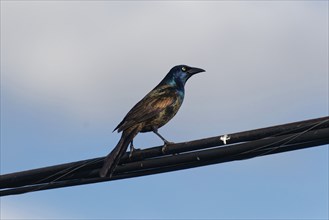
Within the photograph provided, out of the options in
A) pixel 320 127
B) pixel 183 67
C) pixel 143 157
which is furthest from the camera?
pixel 183 67

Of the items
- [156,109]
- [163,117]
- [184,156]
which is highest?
[156,109]

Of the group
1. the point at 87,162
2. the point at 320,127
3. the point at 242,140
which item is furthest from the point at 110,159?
the point at 320,127

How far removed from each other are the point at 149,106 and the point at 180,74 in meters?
2.11

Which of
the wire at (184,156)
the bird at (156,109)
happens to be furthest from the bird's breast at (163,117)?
the wire at (184,156)

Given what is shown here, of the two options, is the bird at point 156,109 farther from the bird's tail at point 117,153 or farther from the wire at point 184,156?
the wire at point 184,156

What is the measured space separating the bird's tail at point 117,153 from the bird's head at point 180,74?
8.15 feet

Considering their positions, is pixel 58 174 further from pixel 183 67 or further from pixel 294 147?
pixel 183 67

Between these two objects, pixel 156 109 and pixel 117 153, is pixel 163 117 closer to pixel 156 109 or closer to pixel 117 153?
pixel 156 109

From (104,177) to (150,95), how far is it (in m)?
3.74

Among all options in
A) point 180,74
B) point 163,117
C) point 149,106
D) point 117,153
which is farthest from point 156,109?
point 117,153

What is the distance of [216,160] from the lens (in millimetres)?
8586

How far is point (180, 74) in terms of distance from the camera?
46.9ft

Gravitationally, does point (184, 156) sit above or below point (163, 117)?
below

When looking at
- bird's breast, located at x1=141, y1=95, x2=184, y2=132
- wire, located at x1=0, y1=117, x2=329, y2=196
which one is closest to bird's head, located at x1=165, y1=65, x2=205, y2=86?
bird's breast, located at x1=141, y1=95, x2=184, y2=132
